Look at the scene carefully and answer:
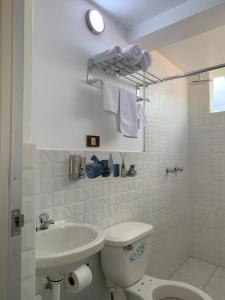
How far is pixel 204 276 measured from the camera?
2479 millimetres

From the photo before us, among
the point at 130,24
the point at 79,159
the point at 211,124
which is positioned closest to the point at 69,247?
the point at 79,159

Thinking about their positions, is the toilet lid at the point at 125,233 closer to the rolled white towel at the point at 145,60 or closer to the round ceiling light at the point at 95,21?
the rolled white towel at the point at 145,60

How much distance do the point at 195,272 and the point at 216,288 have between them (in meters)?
0.32

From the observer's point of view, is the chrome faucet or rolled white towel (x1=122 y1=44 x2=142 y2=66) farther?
rolled white towel (x1=122 y1=44 x2=142 y2=66)

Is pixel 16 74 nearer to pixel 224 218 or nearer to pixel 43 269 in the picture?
pixel 43 269

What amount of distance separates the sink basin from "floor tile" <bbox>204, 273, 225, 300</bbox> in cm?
164

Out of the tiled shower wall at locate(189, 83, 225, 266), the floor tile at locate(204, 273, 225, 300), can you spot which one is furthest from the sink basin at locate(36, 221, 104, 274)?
the tiled shower wall at locate(189, 83, 225, 266)

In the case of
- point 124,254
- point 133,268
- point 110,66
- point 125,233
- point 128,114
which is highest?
point 110,66

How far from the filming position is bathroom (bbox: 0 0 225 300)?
2.14ft

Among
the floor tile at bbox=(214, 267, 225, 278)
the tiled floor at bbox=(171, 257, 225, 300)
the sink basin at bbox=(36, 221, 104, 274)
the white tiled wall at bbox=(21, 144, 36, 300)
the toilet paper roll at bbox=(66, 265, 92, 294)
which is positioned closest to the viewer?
the white tiled wall at bbox=(21, 144, 36, 300)

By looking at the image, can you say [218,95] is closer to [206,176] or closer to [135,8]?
[206,176]

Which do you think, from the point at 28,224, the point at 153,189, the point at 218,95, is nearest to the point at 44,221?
the point at 28,224

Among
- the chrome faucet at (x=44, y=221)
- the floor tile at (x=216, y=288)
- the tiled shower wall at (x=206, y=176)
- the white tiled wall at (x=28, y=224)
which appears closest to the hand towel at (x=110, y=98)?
the chrome faucet at (x=44, y=221)

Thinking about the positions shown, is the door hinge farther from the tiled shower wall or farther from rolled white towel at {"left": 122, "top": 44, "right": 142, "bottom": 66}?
the tiled shower wall
